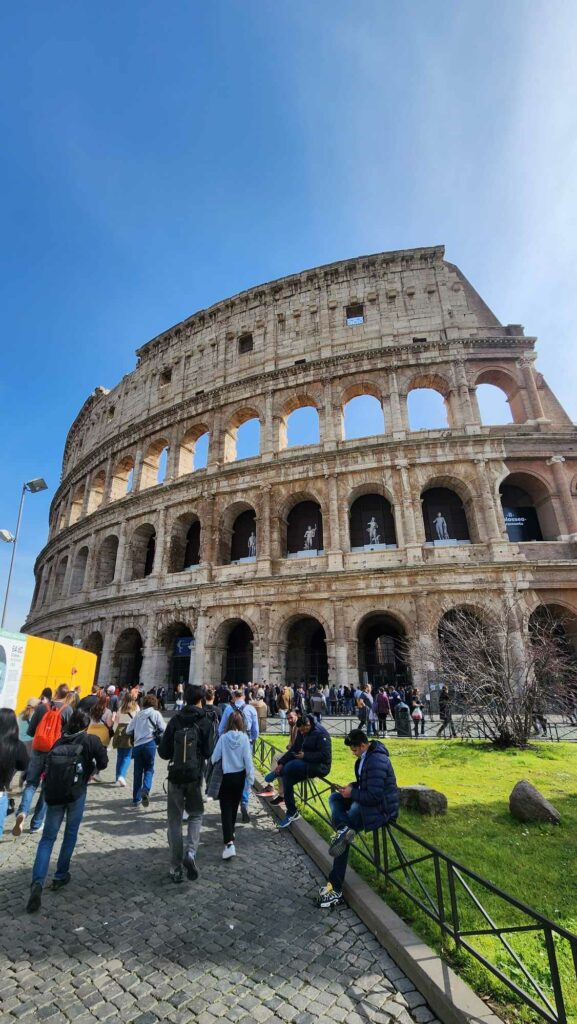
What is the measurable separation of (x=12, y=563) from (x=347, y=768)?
49.7 ft

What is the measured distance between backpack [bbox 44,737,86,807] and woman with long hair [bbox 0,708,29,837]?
242mm

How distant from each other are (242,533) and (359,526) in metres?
5.81

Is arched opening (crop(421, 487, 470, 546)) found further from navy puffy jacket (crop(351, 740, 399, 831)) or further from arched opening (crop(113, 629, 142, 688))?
arched opening (crop(113, 629, 142, 688))

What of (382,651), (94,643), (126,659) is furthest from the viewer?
(94,643)

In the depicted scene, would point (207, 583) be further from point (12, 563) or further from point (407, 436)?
point (407, 436)

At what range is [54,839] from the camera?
3.99 metres

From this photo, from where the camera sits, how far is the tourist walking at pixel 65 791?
4.01 meters

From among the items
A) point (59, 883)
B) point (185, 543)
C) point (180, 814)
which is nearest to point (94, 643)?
point (185, 543)

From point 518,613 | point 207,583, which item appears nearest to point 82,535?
point 207,583

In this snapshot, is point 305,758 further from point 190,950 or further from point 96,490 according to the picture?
point 96,490

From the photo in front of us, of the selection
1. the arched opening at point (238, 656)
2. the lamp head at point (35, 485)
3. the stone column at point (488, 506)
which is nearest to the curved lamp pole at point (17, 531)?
the lamp head at point (35, 485)

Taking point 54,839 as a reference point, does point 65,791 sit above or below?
above

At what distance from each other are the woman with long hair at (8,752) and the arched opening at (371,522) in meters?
15.5

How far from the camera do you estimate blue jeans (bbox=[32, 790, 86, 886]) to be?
3992 millimetres
